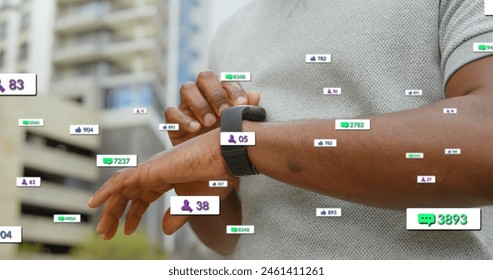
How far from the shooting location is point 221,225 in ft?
2.57

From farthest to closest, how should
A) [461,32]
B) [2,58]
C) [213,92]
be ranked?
[2,58] → [213,92] → [461,32]

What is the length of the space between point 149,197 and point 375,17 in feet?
1.16

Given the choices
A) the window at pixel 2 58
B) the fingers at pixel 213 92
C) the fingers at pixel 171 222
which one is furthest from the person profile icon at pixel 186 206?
the window at pixel 2 58

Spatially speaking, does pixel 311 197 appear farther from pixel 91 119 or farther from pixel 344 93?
pixel 91 119

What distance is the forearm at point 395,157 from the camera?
1.77ft

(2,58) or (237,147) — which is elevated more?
(2,58)

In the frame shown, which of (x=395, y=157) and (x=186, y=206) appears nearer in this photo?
(x=395, y=157)

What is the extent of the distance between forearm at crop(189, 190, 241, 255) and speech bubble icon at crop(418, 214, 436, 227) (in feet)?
0.85

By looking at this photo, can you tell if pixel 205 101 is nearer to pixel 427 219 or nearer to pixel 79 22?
pixel 427 219

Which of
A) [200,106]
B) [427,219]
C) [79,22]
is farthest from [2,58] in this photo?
[427,219]

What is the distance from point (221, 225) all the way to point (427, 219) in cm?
29

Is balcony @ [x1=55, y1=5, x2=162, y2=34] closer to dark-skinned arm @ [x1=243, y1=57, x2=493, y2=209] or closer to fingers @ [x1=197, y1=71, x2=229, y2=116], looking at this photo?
fingers @ [x1=197, y1=71, x2=229, y2=116]

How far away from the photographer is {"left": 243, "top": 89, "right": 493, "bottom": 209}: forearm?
1.77 feet
